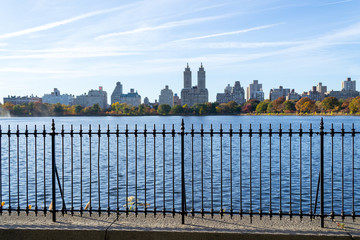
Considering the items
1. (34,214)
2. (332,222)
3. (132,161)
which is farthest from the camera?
(132,161)

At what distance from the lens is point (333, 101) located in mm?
198625

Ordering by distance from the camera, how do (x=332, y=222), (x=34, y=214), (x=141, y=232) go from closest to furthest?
(x=141, y=232)
(x=332, y=222)
(x=34, y=214)

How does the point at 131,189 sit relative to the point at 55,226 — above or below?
below

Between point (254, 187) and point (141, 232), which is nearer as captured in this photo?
point (141, 232)

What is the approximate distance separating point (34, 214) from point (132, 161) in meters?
32.4

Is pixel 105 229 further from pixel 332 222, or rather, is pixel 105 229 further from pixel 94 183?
pixel 94 183

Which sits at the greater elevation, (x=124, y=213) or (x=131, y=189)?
(x=124, y=213)

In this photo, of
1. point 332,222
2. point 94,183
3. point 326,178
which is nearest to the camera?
point 332,222

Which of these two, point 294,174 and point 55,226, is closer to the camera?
point 55,226

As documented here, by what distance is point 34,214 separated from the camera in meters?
8.45

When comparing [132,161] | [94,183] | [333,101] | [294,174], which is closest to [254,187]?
[294,174]

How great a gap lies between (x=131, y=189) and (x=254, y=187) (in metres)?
7.90

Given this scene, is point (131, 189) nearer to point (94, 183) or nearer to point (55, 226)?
point (94, 183)

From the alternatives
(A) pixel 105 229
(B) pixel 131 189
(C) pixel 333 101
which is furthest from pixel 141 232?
(C) pixel 333 101
